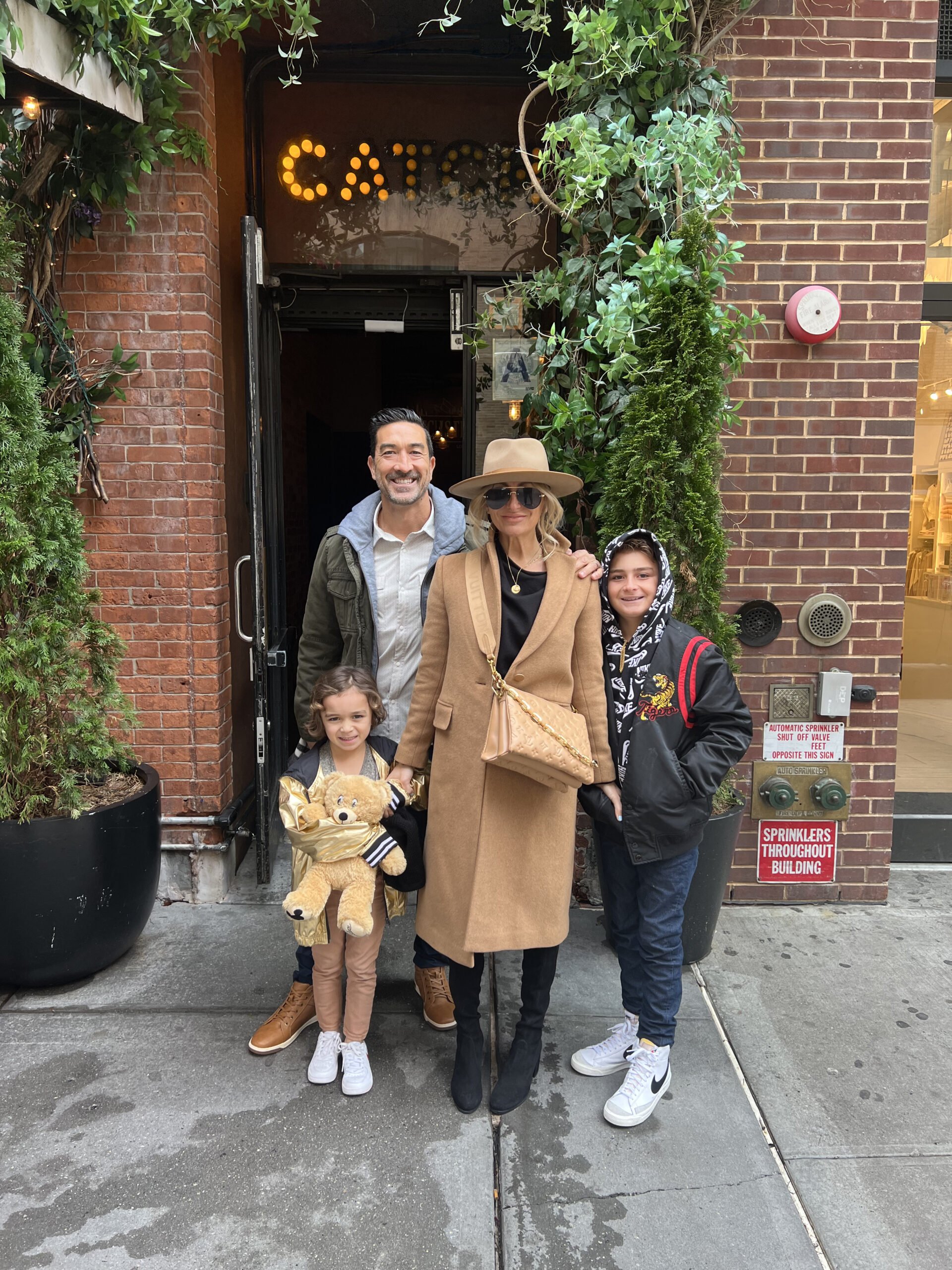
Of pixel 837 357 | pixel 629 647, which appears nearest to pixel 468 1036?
pixel 629 647

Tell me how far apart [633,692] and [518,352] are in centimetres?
258

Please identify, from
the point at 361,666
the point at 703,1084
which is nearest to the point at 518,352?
the point at 361,666

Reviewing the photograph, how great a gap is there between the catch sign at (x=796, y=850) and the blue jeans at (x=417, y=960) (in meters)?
1.74

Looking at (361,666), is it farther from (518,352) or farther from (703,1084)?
(518,352)

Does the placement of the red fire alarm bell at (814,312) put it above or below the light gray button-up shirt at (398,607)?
above

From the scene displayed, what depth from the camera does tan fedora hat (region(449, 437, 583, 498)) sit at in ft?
7.94

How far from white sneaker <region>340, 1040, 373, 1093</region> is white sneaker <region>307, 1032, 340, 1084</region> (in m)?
0.03

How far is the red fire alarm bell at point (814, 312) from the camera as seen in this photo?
3.68m

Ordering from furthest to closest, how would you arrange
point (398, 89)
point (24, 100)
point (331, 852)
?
point (398, 89)
point (24, 100)
point (331, 852)

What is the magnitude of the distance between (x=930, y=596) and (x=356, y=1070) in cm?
364

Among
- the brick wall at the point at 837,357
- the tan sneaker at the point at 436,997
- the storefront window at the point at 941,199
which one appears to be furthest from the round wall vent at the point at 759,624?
the tan sneaker at the point at 436,997

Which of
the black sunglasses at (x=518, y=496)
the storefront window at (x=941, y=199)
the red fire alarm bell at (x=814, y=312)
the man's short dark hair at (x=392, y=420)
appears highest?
the storefront window at (x=941, y=199)

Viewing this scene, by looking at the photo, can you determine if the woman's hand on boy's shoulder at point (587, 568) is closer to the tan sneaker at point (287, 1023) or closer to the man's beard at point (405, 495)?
the man's beard at point (405, 495)

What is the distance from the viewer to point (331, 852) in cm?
257
